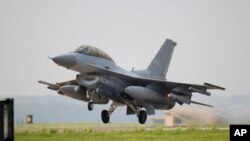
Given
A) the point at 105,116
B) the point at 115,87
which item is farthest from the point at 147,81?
the point at 105,116

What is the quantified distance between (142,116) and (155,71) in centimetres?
530

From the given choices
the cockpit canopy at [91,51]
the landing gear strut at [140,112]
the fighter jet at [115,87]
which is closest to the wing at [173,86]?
the fighter jet at [115,87]

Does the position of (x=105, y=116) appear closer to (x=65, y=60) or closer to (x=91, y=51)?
(x=91, y=51)

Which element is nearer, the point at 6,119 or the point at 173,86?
the point at 6,119

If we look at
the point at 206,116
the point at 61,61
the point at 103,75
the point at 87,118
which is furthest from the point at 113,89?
the point at 87,118

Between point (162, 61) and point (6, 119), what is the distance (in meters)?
29.6

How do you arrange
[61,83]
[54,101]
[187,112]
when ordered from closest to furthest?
[61,83], [187,112], [54,101]

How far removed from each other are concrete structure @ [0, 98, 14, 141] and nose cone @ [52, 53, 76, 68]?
66.6 feet

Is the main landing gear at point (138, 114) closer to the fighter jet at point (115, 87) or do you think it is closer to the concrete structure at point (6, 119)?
the fighter jet at point (115, 87)

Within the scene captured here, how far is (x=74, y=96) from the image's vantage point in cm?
3762

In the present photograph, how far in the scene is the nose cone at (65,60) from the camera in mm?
33500

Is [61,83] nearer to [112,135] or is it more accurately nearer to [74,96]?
[74,96]

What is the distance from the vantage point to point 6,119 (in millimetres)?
13172

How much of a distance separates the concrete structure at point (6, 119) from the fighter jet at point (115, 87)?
20.3 metres
